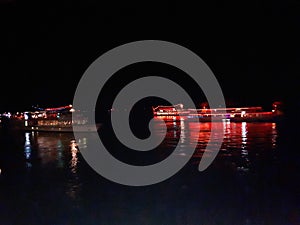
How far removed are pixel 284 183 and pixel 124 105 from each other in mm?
59375

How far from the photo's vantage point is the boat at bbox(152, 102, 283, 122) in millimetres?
54378

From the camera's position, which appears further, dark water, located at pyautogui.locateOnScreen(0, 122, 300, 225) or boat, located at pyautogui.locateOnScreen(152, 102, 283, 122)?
boat, located at pyautogui.locateOnScreen(152, 102, 283, 122)

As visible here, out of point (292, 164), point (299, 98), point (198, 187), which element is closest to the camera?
point (198, 187)

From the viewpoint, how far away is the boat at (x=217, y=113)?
54.4 metres

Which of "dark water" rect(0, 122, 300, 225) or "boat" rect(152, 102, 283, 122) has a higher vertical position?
"boat" rect(152, 102, 283, 122)

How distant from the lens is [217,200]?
741cm

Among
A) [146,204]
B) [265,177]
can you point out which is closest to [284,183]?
[265,177]

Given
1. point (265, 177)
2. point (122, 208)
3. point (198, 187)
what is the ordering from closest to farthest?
point (122, 208) → point (198, 187) → point (265, 177)

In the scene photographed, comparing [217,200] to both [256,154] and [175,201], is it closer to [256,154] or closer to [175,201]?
[175,201]

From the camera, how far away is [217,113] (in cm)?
7394

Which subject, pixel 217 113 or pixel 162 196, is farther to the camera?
pixel 217 113

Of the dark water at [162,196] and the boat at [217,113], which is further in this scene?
the boat at [217,113]

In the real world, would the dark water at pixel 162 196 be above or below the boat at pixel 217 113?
below

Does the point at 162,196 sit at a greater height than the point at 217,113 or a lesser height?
lesser
